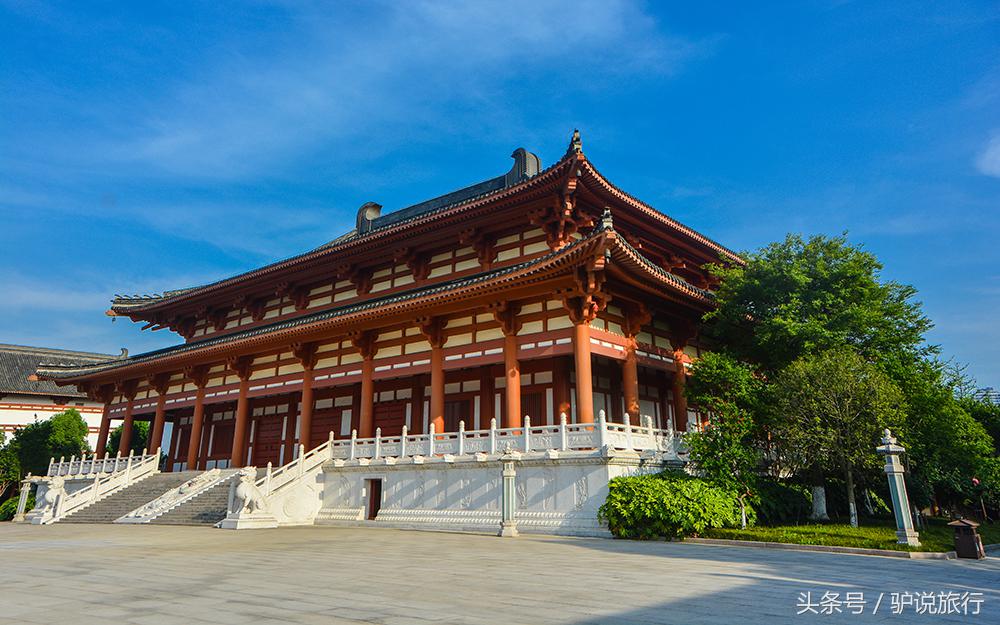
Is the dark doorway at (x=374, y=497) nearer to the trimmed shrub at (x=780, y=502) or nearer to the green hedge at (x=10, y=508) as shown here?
the trimmed shrub at (x=780, y=502)

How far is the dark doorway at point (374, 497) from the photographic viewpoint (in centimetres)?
1928

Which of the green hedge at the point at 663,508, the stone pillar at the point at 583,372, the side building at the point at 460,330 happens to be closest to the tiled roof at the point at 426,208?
the side building at the point at 460,330

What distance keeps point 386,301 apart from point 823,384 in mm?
13068

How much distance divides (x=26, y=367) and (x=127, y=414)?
23.6m

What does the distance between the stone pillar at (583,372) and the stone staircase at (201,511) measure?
10.7 m

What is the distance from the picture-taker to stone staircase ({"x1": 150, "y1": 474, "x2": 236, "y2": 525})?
19.4 meters

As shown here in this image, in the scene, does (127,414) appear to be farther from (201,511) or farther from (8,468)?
(201,511)

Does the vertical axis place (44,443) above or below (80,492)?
above

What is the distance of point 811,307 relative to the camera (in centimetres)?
1870

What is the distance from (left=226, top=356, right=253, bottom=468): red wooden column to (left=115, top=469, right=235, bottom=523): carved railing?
280 cm

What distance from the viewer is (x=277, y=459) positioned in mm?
27344

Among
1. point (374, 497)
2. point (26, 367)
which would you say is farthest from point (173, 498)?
point (26, 367)

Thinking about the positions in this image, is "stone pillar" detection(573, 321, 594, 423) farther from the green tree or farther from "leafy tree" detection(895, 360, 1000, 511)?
"leafy tree" detection(895, 360, 1000, 511)

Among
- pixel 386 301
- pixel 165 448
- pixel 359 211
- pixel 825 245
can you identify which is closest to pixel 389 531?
pixel 386 301
